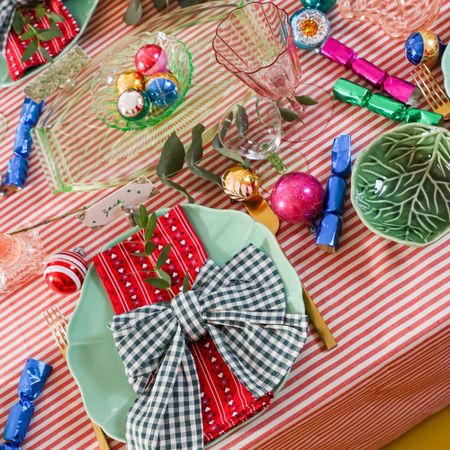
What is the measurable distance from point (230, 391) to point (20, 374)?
0.36m

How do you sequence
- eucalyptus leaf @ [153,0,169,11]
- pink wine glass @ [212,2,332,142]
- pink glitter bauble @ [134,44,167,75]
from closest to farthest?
pink wine glass @ [212,2,332,142] → pink glitter bauble @ [134,44,167,75] → eucalyptus leaf @ [153,0,169,11]

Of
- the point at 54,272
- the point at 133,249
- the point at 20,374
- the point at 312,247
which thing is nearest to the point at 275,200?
the point at 312,247

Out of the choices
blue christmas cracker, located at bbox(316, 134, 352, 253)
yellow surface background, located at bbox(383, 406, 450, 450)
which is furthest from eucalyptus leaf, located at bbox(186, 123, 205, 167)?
yellow surface background, located at bbox(383, 406, 450, 450)

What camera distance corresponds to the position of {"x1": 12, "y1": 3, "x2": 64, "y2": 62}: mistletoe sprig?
1.01 metres

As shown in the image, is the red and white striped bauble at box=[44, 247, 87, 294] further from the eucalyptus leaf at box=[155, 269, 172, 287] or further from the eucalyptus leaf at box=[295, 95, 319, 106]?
the eucalyptus leaf at box=[295, 95, 319, 106]

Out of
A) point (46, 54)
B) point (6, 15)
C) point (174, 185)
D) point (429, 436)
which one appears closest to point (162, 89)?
point (174, 185)

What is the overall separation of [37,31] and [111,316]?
0.56 metres

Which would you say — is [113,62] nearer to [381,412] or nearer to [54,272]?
[54,272]

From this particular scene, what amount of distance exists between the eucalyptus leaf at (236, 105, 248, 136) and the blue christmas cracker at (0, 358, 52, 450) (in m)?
0.47

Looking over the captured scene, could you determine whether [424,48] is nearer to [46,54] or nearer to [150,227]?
[150,227]

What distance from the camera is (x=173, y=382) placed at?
715 mm

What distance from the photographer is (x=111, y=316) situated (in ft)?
2.67

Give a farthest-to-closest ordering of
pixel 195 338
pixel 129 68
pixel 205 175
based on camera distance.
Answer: pixel 129 68, pixel 205 175, pixel 195 338

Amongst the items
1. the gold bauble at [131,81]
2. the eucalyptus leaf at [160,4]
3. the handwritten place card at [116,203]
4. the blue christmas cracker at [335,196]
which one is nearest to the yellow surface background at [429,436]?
the blue christmas cracker at [335,196]
